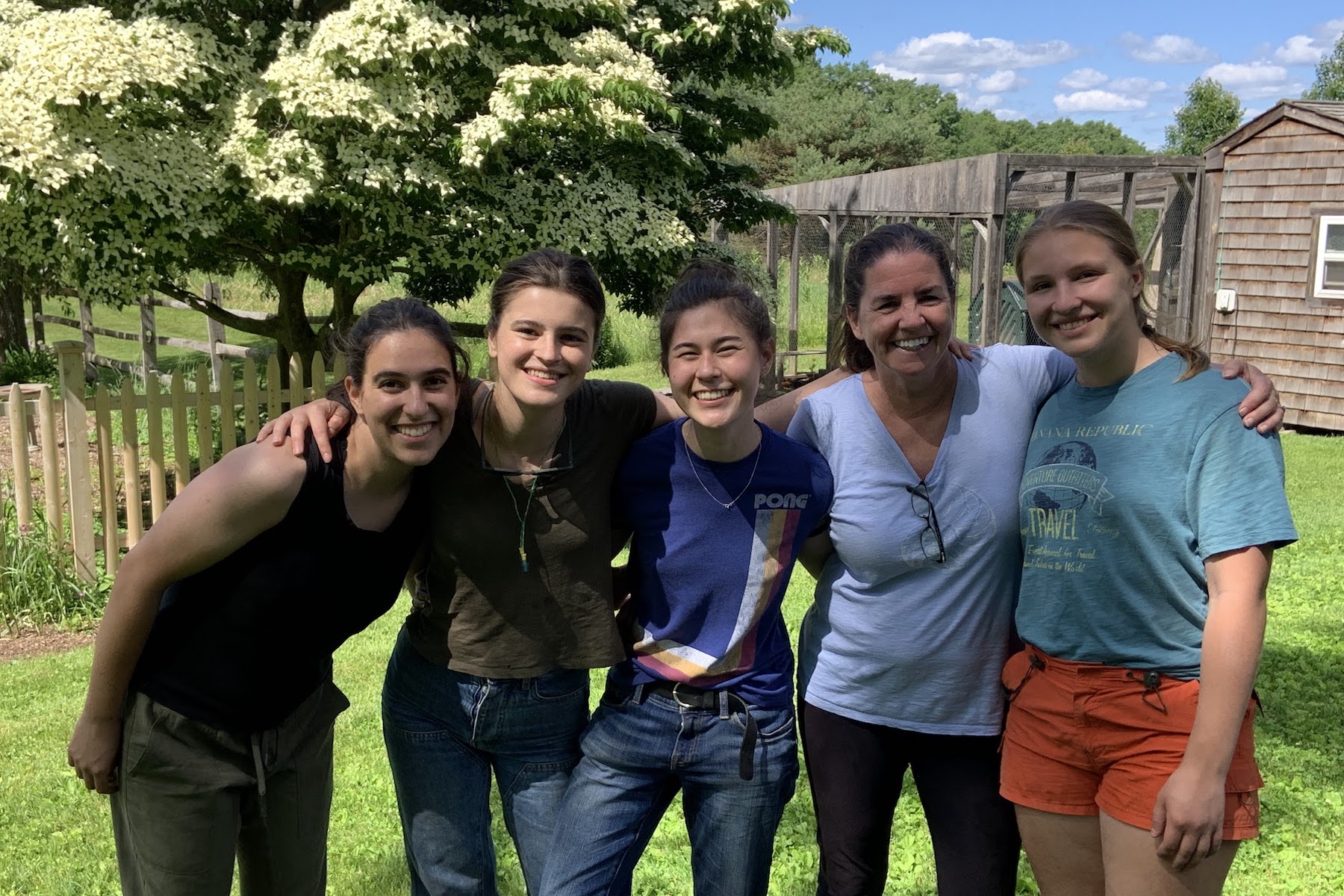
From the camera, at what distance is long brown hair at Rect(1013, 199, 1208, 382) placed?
7.32 ft

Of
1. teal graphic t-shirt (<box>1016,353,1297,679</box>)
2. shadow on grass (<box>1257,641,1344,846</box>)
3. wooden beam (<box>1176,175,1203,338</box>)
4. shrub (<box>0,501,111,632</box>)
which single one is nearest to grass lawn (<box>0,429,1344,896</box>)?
shadow on grass (<box>1257,641,1344,846</box>)

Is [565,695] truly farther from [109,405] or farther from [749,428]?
[109,405]

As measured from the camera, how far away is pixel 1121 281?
2.21 metres

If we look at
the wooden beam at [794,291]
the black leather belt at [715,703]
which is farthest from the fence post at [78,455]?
the wooden beam at [794,291]

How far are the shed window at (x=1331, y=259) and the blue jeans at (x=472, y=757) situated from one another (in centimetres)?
1322

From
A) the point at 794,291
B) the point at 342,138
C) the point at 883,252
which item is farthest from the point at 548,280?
the point at 794,291

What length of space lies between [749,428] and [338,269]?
22.8 ft

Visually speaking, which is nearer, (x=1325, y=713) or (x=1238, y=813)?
(x=1238, y=813)

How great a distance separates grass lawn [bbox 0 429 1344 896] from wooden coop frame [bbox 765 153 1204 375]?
16.8 feet

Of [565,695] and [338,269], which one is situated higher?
[338,269]

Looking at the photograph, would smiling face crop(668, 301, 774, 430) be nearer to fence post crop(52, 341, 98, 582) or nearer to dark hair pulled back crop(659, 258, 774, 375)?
dark hair pulled back crop(659, 258, 774, 375)

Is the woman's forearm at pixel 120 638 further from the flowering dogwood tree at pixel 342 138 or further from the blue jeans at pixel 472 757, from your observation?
the flowering dogwood tree at pixel 342 138

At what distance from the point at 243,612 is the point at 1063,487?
1.72 metres

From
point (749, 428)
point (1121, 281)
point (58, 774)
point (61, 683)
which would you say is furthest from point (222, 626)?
point (61, 683)
